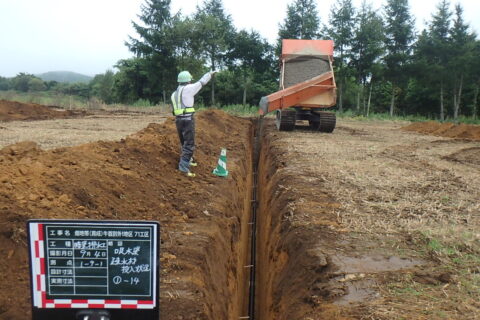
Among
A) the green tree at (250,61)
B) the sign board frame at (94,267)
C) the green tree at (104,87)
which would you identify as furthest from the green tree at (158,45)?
the sign board frame at (94,267)

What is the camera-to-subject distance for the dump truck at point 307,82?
15.2 m

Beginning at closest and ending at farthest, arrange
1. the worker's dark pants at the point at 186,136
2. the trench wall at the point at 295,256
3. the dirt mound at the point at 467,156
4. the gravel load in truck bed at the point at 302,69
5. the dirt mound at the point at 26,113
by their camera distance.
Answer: the trench wall at the point at 295,256 → the worker's dark pants at the point at 186,136 → the dirt mound at the point at 467,156 → the gravel load in truck bed at the point at 302,69 → the dirt mound at the point at 26,113

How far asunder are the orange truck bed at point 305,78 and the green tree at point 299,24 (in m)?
18.6

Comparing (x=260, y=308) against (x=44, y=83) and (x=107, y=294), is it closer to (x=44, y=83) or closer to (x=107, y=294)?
(x=107, y=294)

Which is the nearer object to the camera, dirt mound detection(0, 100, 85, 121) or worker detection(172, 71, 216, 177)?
worker detection(172, 71, 216, 177)

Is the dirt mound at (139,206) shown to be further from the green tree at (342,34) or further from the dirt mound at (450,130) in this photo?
the green tree at (342,34)

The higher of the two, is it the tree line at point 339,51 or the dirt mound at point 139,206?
the tree line at point 339,51

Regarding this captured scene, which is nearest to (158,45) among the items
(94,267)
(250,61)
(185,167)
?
(250,61)

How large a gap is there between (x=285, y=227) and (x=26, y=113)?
21006mm

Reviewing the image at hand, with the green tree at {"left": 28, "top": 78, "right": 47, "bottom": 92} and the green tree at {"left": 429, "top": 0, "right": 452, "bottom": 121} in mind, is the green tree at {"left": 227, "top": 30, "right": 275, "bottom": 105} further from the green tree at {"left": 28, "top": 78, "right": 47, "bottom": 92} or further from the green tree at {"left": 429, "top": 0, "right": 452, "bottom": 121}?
the green tree at {"left": 28, "top": 78, "right": 47, "bottom": 92}

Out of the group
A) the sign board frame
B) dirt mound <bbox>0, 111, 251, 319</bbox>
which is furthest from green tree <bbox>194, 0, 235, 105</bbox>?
the sign board frame

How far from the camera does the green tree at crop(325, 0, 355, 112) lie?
3091 cm

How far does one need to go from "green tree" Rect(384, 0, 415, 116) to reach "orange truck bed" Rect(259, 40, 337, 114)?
16.6 meters

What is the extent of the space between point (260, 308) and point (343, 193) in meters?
2.14
